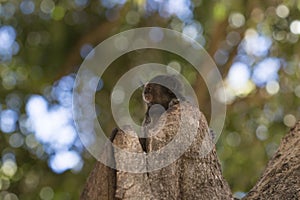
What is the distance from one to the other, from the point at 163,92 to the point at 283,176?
0.26 meters

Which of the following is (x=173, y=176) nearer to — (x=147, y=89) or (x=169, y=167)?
(x=169, y=167)

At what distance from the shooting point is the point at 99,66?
2902 millimetres

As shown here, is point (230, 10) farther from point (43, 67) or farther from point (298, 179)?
point (298, 179)

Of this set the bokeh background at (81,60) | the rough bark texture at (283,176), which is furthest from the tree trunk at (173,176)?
the bokeh background at (81,60)

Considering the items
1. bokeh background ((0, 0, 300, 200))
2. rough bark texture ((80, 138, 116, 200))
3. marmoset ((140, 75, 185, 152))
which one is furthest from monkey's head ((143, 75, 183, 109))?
bokeh background ((0, 0, 300, 200))

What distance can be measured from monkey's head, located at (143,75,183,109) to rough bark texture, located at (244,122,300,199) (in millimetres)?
222

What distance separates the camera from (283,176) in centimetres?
120

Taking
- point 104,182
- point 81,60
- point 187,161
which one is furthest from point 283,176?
point 81,60

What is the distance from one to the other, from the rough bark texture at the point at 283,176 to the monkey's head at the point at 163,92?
222 millimetres

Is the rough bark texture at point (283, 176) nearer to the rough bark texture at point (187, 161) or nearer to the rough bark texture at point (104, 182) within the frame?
the rough bark texture at point (187, 161)

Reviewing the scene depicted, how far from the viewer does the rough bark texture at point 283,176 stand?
3.79 ft

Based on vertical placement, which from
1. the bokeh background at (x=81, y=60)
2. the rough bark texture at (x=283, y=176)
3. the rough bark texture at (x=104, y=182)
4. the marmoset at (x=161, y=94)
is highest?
the bokeh background at (x=81, y=60)

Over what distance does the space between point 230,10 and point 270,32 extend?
1.75 feet

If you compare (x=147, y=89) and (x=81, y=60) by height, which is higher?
(x=81, y=60)
